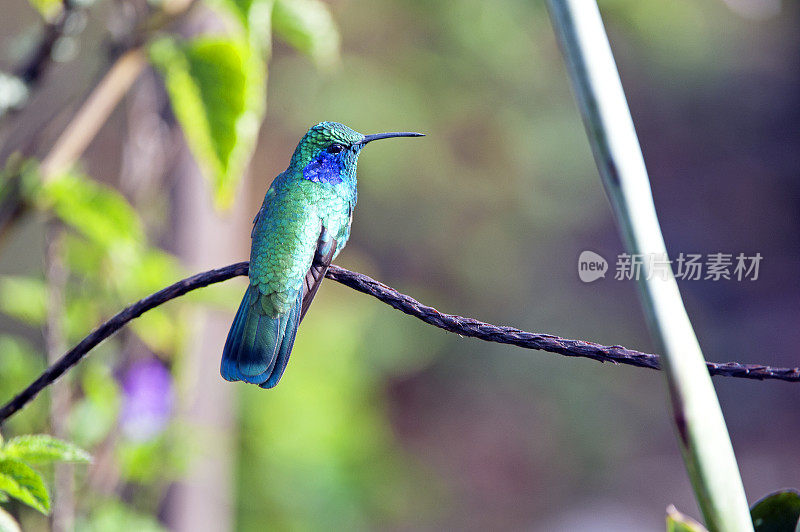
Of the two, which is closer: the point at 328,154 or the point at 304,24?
the point at 328,154

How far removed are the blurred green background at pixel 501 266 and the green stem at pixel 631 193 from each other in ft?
4.32

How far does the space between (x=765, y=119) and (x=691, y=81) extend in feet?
2.32

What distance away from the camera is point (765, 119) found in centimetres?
479

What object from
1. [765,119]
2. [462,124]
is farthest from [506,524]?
[765,119]

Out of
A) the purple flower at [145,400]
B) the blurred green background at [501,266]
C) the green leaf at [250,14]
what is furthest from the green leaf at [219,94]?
the blurred green background at [501,266]

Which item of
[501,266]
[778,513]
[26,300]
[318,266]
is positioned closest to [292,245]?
[318,266]

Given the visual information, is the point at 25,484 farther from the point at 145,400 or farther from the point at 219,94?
the point at 145,400

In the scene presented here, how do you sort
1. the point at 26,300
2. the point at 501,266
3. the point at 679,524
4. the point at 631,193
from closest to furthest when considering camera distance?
the point at 631,193 → the point at 679,524 → the point at 26,300 → the point at 501,266

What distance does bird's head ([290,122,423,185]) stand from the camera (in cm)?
49

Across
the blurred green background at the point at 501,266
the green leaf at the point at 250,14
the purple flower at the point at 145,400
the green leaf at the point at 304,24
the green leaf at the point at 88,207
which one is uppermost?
the blurred green background at the point at 501,266

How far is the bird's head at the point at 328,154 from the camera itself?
49cm

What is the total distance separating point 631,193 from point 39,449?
1.22ft

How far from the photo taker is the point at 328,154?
497mm

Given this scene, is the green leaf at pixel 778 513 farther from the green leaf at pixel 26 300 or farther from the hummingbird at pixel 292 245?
the green leaf at pixel 26 300
